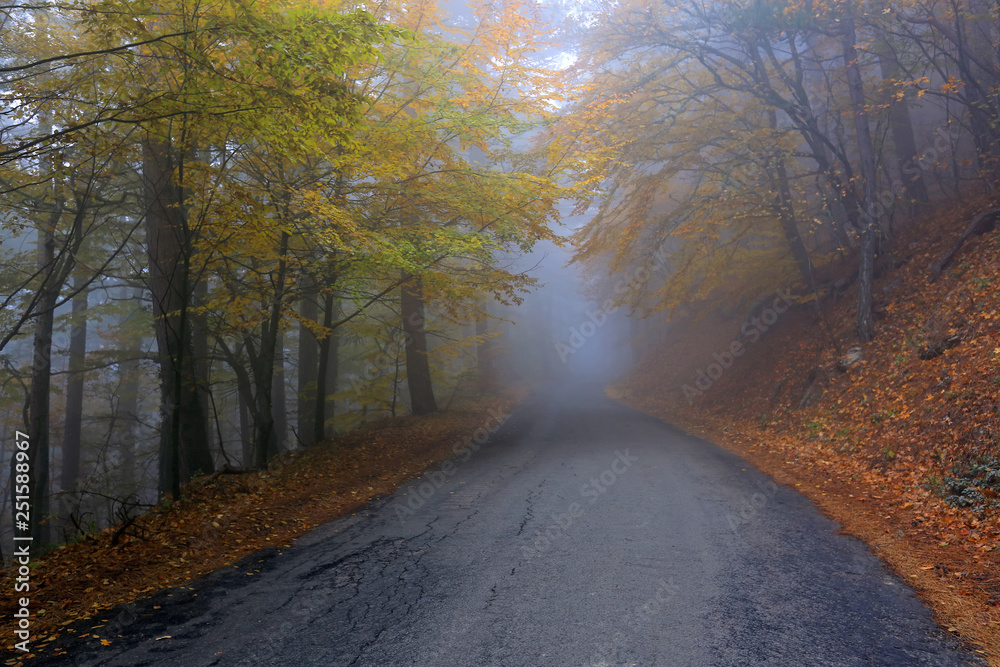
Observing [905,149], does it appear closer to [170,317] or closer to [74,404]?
[170,317]

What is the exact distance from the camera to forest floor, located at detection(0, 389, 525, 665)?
4.72 metres

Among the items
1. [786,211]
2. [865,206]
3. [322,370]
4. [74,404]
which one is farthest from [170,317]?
[865,206]

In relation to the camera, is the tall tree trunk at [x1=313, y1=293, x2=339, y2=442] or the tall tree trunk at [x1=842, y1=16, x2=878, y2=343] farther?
the tall tree trunk at [x1=842, y1=16, x2=878, y2=343]

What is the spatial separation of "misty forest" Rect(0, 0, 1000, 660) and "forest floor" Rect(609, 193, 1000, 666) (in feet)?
2.00

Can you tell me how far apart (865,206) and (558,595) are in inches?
486

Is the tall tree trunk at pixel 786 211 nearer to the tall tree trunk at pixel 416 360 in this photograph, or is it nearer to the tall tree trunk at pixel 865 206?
the tall tree trunk at pixel 865 206

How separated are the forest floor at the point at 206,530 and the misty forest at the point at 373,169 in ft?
1.13

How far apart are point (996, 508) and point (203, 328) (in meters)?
12.7

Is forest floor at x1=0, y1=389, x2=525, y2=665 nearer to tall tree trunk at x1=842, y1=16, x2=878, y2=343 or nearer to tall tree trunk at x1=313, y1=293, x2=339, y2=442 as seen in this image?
→ tall tree trunk at x1=313, y1=293, x2=339, y2=442

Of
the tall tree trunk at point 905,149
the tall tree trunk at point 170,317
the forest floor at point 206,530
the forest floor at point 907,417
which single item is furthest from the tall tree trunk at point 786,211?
the tall tree trunk at point 170,317

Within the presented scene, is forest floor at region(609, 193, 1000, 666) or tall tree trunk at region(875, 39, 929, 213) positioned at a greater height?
tall tree trunk at region(875, 39, 929, 213)

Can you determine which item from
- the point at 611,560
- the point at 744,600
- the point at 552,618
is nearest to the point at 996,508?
the point at 744,600

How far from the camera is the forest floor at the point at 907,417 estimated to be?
5105 millimetres

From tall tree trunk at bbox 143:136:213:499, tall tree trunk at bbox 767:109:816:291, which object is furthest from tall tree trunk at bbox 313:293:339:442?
tall tree trunk at bbox 767:109:816:291
